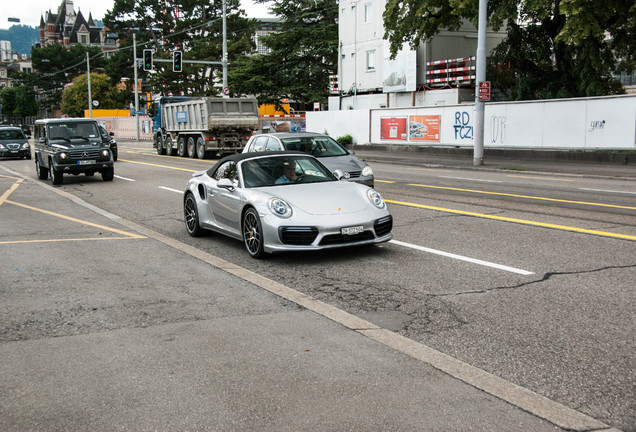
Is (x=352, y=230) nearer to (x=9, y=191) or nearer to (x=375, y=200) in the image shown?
(x=375, y=200)

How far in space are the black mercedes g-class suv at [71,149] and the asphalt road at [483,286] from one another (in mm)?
6859

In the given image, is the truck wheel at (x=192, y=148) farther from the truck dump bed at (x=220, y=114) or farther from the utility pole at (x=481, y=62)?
the utility pole at (x=481, y=62)

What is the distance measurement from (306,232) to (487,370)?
3.73 metres

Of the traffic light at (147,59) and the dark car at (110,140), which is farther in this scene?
the traffic light at (147,59)

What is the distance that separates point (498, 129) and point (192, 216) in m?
21.5

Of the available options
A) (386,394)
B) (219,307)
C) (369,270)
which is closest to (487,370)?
(386,394)

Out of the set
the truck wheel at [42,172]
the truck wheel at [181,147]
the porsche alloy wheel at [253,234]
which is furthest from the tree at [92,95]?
the porsche alloy wheel at [253,234]

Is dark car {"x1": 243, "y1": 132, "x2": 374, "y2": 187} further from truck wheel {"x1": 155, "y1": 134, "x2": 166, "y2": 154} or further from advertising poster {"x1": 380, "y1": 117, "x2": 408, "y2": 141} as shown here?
truck wheel {"x1": 155, "y1": 134, "x2": 166, "y2": 154}

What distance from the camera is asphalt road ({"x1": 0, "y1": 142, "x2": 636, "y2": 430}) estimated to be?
15.2 feet

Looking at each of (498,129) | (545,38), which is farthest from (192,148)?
(545,38)

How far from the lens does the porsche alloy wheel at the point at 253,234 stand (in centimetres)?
823

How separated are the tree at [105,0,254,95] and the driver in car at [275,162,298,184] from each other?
215 feet

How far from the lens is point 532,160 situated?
26.2m

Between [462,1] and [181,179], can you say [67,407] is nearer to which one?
[181,179]
